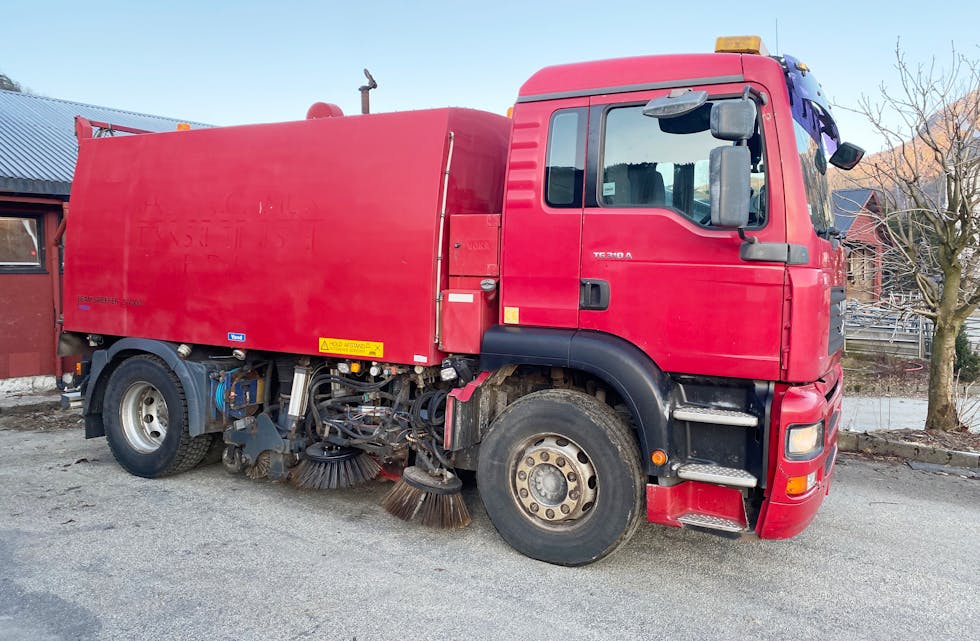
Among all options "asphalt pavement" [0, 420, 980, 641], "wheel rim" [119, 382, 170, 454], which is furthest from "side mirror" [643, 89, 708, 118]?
"wheel rim" [119, 382, 170, 454]

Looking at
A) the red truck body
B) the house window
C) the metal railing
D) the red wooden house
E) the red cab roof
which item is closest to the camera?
the red cab roof

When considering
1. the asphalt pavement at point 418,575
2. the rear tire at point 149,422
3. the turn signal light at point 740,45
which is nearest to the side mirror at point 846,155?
the turn signal light at point 740,45

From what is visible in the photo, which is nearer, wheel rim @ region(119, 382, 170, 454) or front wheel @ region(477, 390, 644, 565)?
front wheel @ region(477, 390, 644, 565)

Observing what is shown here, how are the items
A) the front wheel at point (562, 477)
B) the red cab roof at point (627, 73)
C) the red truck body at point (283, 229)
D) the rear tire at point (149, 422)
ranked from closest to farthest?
the red cab roof at point (627, 73) → the front wheel at point (562, 477) → the red truck body at point (283, 229) → the rear tire at point (149, 422)

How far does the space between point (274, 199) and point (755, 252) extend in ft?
11.2

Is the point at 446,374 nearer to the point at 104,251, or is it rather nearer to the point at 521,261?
the point at 521,261

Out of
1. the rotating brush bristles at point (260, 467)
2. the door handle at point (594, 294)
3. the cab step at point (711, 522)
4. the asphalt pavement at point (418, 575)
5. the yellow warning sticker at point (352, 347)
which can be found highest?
the door handle at point (594, 294)

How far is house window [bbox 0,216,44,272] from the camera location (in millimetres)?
9828

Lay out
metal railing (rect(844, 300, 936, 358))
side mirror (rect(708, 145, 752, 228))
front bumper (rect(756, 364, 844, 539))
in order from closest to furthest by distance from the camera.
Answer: side mirror (rect(708, 145, 752, 228))
front bumper (rect(756, 364, 844, 539))
metal railing (rect(844, 300, 936, 358))

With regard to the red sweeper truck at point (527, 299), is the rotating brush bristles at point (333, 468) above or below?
below

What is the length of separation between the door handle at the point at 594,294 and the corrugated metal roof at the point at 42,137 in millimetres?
8514

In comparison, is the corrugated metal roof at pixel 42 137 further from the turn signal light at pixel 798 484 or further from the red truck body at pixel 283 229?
the turn signal light at pixel 798 484

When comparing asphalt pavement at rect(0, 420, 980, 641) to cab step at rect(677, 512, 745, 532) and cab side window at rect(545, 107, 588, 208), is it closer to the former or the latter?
cab step at rect(677, 512, 745, 532)

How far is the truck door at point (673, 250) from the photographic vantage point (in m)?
3.75
